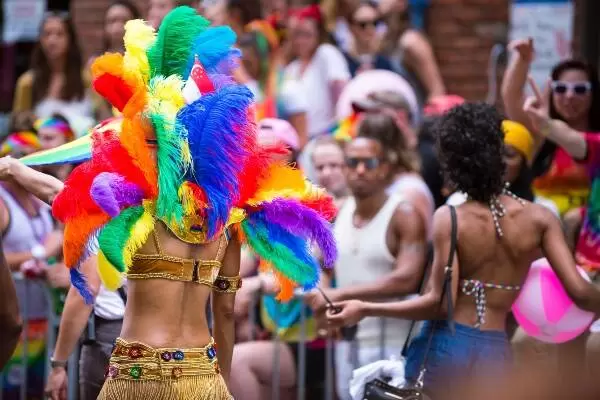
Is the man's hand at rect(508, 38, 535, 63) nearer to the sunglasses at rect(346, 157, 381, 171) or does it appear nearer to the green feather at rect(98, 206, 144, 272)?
the sunglasses at rect(346, 157, 381, 171)

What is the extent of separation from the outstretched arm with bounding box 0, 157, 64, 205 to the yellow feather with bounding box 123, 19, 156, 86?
714 mm

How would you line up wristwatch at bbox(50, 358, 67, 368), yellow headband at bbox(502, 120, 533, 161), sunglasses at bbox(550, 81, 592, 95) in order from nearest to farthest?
wristwatch at bbox(50, 358, 67, 368) → yellow headband at bbox(502, 120, 533, 161) → sunglasses at bbox(550, 81, 592, 95)

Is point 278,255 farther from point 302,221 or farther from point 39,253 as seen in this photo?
point 39,253

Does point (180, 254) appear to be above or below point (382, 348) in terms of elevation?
above

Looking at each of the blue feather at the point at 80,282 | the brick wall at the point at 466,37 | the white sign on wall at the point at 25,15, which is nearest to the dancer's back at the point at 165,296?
the blue feather at the point at 80,282

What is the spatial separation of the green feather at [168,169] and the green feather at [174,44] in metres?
0.29

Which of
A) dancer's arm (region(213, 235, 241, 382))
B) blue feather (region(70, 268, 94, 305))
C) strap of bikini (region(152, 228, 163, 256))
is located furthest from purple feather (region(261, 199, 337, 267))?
blue feather (region(70, 268, 94, 305))

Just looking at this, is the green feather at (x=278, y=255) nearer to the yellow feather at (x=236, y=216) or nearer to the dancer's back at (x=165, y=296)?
the yellow feather at (x=236, y=216)

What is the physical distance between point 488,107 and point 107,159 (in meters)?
1.99

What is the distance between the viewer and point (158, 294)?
500 centimetres

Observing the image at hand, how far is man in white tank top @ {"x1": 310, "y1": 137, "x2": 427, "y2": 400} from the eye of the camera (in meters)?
6.91

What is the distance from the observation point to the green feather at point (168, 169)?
16.3 ft

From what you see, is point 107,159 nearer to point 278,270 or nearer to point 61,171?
point 278,270

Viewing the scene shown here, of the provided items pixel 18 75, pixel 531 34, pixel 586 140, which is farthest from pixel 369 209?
pixel 18 75
